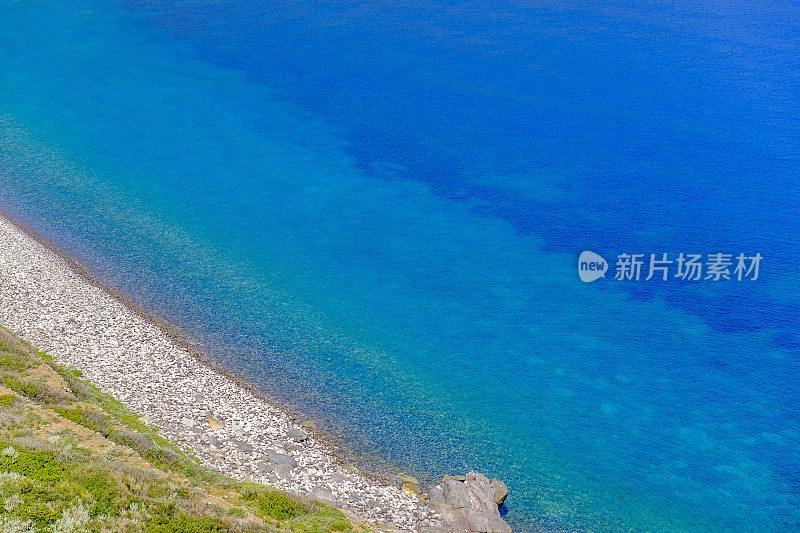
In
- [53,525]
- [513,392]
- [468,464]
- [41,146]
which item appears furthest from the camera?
[41,146]

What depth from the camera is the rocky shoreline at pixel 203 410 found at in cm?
2536

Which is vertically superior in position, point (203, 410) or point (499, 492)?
point (499, 492)

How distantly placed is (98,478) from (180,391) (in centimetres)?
1113

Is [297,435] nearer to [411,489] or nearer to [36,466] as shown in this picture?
[411,489]

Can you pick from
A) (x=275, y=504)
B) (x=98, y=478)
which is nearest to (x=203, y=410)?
(x=275, y=504)

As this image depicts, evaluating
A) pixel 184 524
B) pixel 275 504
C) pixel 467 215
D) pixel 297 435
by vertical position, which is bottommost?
pixel 184 524

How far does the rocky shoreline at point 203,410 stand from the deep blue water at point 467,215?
5.78 feet

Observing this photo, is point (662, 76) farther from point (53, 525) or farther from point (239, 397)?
point (53, 525)

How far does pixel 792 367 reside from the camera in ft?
117

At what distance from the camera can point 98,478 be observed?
1875cm

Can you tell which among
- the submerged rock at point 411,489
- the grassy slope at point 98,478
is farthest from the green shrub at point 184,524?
the submerged rock at point 411,489

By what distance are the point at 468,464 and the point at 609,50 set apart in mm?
59285

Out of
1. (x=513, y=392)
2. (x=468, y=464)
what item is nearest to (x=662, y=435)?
(x=513, y=392)

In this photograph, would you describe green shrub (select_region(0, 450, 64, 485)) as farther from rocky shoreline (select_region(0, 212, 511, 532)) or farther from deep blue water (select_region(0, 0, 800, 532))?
deep blue water (select_region(0, 0, 800, 532))
